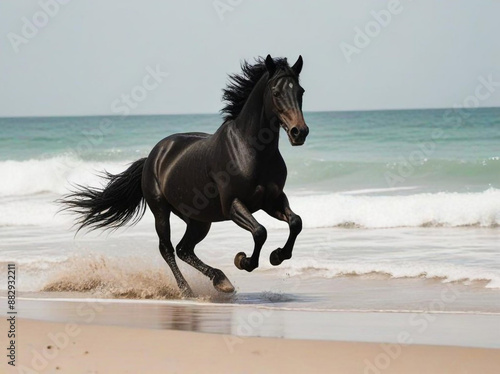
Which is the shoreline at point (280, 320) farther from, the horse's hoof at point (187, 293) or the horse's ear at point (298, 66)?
the horse's ear at point (298, 66)

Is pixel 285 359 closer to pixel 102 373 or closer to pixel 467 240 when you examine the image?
pixel 102 373

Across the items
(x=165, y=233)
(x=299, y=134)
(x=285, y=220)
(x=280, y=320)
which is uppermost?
(x=299, y=134)

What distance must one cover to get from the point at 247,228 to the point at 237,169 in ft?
1.74

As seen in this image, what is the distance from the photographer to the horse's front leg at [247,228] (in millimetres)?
7594

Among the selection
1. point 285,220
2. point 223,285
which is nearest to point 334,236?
point 223,285

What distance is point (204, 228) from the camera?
30.6 feet

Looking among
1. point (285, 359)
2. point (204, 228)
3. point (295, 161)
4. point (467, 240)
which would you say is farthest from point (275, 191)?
point (295, 161)

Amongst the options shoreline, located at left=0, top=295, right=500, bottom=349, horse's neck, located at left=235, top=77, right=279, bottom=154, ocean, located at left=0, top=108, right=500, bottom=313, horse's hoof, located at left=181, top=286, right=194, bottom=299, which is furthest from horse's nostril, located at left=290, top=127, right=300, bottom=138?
horse's hoof, located at left=181, top=286, right=194, bottom=299

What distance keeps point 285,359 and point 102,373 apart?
3.56ft

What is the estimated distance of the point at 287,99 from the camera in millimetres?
7465

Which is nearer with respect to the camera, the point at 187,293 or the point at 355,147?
the point at 187,293

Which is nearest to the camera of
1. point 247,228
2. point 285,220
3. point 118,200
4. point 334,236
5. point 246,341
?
point 246,341

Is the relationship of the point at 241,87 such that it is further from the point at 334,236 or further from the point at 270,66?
the point at 334,236

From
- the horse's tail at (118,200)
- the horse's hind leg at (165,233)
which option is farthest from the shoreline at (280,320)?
the horse's tail at (118,200)
